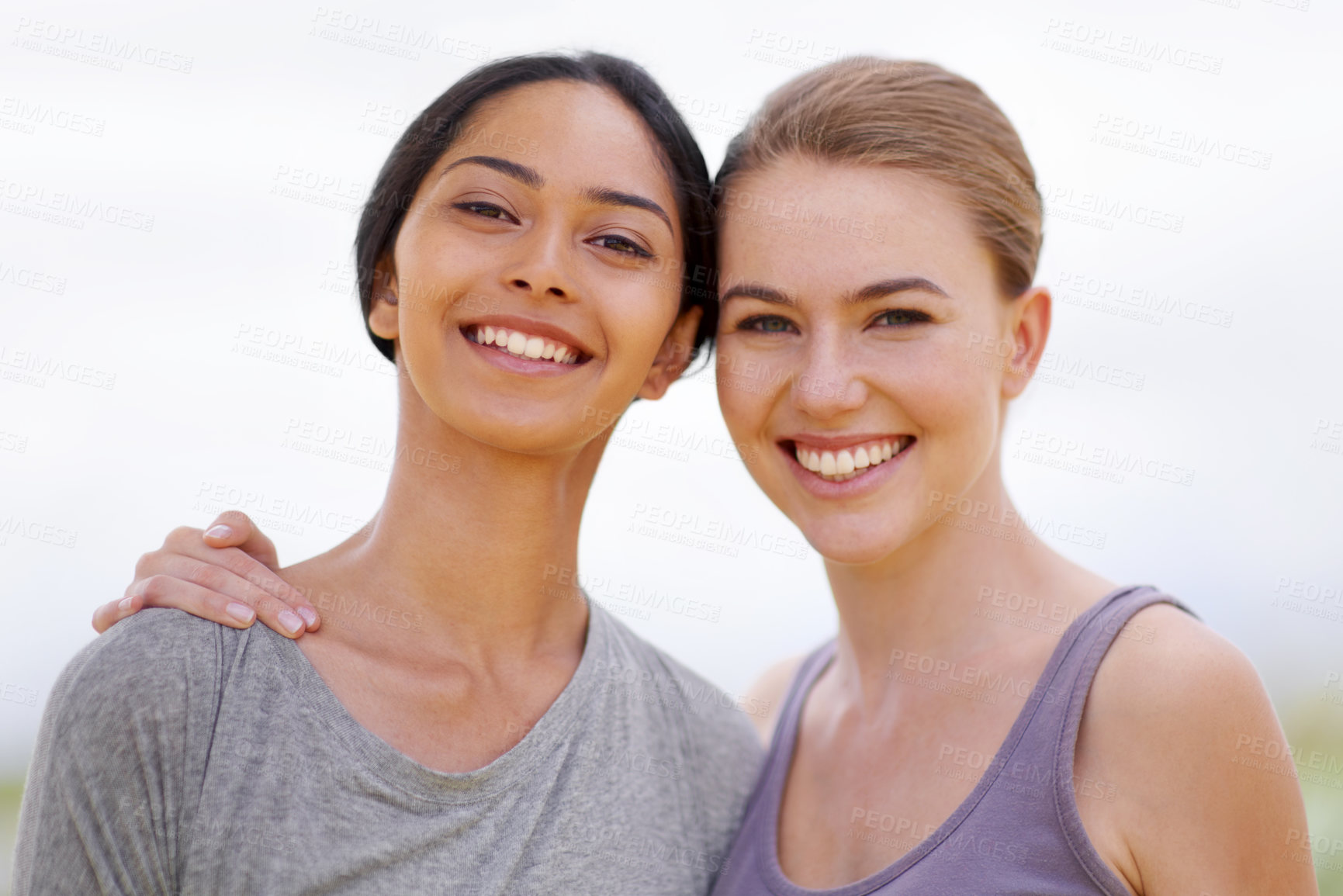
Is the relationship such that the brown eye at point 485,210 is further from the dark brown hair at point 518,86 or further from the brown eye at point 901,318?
the brown eye at point 901,318

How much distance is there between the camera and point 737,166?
3043 millimetres

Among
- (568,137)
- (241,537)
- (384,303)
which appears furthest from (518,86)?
(241,537)

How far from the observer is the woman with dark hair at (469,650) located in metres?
2.13

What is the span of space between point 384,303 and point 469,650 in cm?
92

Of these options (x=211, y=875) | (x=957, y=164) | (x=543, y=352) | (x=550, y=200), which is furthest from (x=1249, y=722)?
(x=211, y=875)

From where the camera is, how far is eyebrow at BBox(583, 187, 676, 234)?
2654mm

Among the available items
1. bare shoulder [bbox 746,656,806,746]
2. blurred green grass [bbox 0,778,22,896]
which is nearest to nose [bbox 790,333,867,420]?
bare shoulder [bbox 746,656,806,746]

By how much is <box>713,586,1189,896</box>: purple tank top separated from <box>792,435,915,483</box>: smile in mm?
589

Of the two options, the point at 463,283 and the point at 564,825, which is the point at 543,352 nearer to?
the point at 463,283

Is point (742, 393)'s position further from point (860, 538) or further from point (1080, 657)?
point (1080, 657)

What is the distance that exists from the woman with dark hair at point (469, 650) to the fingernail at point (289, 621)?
0.04 metres

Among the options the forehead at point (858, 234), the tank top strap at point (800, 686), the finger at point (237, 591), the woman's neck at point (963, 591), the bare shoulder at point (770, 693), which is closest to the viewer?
the finger at point (237, 591)

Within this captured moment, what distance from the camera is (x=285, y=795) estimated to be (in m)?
2.22

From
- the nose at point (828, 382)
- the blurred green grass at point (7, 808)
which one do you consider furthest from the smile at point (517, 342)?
the blurred green grass at point (7, 808)
